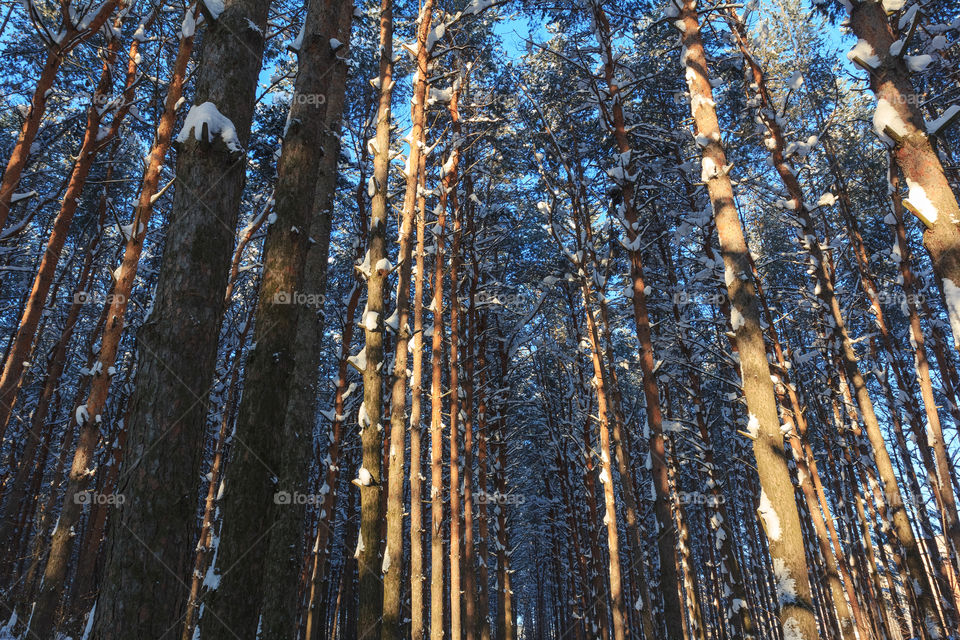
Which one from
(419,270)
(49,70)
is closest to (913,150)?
(419,270)

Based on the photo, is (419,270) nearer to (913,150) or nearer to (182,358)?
(182,358)

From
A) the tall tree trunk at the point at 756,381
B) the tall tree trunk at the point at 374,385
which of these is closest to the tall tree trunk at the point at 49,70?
the tall tree trunk at the point at 374,385

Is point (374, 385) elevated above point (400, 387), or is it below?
below

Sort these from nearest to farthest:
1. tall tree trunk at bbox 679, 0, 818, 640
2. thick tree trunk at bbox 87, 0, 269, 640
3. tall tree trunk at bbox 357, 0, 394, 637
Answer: thick tree trunk at bbox 87, 0, 269, 640, tall tree trunk at bbox 679, 0, 818, 640, tall tree trunk at bbox 357, 0, 394, 637

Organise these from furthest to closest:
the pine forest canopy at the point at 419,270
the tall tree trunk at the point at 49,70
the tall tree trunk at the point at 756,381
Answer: the tall tree trunk at the point at 49,70, the tall tree trunk at the point at 756,381, the pine forest canopy at the point at 419,270

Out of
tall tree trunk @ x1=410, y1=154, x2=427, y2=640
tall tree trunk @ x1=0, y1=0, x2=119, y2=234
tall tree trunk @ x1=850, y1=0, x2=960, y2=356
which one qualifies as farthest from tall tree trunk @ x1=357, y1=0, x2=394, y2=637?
tall tree trunk @ x1=850, y1=0, x2=960, y2=356

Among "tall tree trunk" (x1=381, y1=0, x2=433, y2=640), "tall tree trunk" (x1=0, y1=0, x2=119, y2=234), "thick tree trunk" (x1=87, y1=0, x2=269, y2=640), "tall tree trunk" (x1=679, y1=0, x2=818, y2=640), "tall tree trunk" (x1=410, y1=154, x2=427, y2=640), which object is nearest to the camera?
"thick tree trunk" (x1=87, y1=0, x2=269, y2=640)

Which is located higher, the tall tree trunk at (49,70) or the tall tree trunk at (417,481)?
the tall tree trunk at (49,70)

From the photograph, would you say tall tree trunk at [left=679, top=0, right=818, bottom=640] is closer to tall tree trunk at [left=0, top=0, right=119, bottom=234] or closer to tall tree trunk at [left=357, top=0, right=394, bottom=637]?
tall tree trunk at [left=357, top=0, right=394, bottom=637]

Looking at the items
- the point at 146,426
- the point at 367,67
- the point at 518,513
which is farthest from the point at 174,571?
the point at 518,513

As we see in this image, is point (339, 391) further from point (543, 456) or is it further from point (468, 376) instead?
point (543, 456)

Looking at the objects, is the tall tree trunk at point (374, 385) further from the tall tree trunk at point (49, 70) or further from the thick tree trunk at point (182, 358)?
the tall tree trunk at point (49, 70)

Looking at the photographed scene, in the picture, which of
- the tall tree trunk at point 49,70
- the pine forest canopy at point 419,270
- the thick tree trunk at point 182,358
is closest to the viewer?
the thick tree trunk at point 182,358

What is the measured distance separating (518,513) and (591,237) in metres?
23.2
